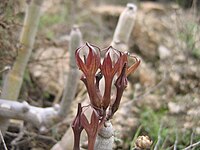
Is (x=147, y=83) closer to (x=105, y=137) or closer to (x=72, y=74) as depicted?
(x=72, y=74)

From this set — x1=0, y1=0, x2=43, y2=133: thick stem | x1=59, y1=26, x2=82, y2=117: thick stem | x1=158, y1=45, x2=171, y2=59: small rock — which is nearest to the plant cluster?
x1=59, y1=26, x2=82, y2=117: thick stem

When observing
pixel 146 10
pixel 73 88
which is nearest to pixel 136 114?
pixel 73 88

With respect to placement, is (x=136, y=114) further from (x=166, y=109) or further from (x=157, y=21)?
(x=157, y=21)

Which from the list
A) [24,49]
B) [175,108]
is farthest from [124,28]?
[175,108]

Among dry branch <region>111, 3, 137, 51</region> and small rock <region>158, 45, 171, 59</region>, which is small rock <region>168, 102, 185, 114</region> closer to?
small rock <region>158, 45, 171, 59</region>

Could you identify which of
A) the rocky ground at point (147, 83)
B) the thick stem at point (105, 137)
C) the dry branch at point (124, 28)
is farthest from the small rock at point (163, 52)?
the thick stem at point (105, 137)

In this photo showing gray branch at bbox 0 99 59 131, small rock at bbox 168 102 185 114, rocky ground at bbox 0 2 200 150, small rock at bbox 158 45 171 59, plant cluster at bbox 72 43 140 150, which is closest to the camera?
plant cluster at bbox 72 43 140 150

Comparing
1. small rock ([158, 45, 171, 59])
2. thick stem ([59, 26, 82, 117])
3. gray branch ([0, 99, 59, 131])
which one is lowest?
A: gray branch ([0, 99, 59, 131])
